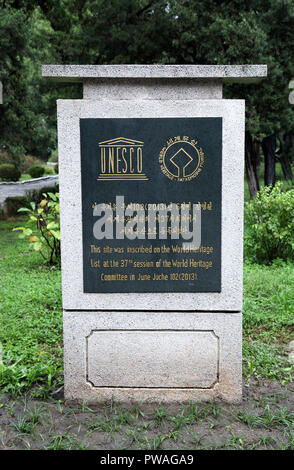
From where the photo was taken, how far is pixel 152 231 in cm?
312

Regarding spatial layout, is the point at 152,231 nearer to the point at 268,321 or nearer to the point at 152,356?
the point at 152,356

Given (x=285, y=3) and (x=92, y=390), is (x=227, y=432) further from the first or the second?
(x=285, y=3)

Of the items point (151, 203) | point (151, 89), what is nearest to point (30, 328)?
point (151, 203)

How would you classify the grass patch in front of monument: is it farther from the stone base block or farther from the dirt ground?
the stone base block

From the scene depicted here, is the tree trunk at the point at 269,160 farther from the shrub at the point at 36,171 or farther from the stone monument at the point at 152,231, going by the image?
the shrub at the point at 36,171

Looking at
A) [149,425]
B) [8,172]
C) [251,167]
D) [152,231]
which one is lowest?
[149,425]

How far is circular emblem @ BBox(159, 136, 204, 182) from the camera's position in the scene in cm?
305

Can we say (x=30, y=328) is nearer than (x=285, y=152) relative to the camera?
Yes

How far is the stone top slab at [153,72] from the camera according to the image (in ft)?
9.65

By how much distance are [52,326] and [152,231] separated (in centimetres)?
193

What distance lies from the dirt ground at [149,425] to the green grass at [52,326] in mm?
93

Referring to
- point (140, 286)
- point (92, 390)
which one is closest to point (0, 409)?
point (92, 390)

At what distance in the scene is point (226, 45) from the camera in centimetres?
1125

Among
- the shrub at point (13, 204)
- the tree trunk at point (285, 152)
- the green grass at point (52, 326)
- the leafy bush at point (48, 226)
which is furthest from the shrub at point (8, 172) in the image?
the green grass at point (52, 326)
